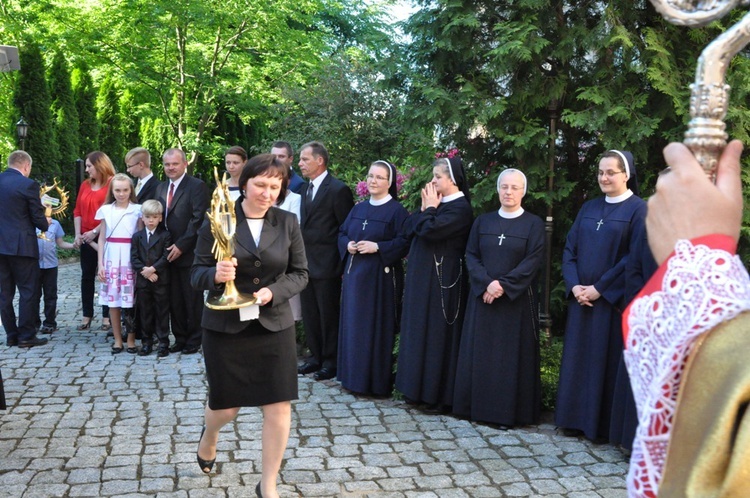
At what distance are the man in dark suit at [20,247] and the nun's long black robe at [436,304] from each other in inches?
195

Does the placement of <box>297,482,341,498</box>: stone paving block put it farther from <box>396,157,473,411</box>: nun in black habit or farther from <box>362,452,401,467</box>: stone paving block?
<box>396,157,473,411</box>: nun in black habit

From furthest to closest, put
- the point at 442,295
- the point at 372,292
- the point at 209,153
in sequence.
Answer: the point at 209,153
the point at 372,292
the point at 442,295

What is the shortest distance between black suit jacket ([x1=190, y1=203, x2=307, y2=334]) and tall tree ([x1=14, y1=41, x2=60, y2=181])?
21400 millimetres

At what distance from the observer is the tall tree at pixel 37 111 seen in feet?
80.1

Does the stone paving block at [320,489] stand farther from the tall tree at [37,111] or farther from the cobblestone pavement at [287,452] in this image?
the tall tree at [37,111]

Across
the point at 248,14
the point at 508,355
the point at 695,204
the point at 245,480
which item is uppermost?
the point at 248,14

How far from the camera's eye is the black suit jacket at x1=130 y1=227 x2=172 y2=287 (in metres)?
9.14

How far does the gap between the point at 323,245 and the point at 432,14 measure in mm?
2442

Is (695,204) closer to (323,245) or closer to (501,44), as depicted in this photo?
(501,44)

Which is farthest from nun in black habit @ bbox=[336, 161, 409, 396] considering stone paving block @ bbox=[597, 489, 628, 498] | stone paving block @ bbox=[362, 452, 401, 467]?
stone paving block @ bbox=[597, 489, 628, 498]

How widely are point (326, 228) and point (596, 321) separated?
3063mm

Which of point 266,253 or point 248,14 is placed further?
point 248,14

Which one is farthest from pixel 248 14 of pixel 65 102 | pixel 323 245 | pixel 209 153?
pixel 323 245

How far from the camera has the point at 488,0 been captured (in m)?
7.54
